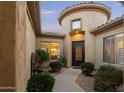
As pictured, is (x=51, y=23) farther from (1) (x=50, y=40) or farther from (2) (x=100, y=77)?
(2) (x=100, y=77)

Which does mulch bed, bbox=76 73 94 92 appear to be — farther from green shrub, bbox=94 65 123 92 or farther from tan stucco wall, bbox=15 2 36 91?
tan stucco wall, bbox=15 2 36 91

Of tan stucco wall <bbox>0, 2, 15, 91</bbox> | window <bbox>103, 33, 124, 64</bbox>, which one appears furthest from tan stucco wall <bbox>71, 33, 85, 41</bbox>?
tan stucco wall <bbox>0, 2, 15, 91</bbox>

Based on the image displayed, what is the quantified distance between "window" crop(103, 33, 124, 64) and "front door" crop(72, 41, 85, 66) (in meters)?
3.80

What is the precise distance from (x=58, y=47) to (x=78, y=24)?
2.94 metres

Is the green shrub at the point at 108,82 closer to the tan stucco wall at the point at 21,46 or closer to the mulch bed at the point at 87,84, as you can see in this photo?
the mulch bed at the point at 87,84

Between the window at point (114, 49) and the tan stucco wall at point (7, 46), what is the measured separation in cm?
838

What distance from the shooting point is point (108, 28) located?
35.1ft

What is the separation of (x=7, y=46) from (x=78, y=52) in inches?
Answer: 557

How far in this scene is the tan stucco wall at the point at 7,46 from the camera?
164 cm

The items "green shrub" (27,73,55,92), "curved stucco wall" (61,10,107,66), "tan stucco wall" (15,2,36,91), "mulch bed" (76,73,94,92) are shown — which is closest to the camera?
"tan stucco wall" (15,2,36,91)

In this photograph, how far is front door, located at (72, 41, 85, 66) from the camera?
1545cm

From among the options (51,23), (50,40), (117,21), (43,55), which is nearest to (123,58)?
(117,21)

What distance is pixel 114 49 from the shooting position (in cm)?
1023

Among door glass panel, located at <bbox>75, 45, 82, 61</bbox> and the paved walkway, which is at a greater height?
door glass panel, located at <bbox>75, 45, 82, 61</bbox>
